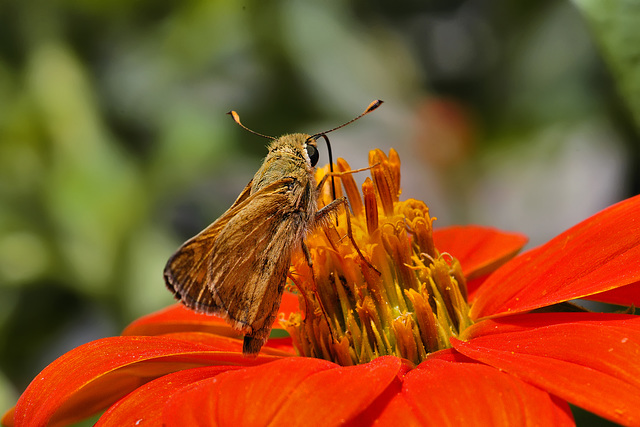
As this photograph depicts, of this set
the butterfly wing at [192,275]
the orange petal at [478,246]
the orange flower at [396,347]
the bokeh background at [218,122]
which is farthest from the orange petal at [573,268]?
the bokeh background at [218,122]

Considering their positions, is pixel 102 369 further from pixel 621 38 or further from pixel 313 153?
pixel 621 38

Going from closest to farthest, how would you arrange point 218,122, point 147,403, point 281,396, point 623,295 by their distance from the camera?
1. point 281,396
2. point 147,403
3. point 623,295
4. point 218,122

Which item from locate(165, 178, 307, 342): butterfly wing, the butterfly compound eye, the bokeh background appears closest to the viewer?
locate(165, 178, 307, 342): butterfly wing

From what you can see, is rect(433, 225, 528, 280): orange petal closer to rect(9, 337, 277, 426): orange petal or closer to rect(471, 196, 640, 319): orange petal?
rect(471, 196, 640, 319): orange petal

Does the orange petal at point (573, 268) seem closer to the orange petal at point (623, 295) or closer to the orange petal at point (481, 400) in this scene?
the orange petal at point (623, 295)

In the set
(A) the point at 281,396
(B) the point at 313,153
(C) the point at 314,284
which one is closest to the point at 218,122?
(B) the point at 313,153

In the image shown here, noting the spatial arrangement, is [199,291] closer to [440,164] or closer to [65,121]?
[65,121]

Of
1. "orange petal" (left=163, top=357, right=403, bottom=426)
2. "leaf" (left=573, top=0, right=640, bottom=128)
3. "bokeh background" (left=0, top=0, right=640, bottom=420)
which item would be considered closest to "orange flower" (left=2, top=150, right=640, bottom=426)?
"orange petal" (left=163, top=357, right=403, bottom=426)
